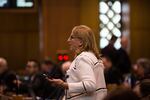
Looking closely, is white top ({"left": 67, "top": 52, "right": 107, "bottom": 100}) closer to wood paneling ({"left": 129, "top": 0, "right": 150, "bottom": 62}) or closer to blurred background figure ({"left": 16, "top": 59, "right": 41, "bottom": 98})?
blurred background figure ({"left": 16, "top": 59, "right": 41, "bottom": 98})

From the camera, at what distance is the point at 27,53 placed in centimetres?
1744

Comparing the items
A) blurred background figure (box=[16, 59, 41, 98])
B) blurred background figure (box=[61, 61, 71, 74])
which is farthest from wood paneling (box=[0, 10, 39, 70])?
blurred background figure (box=[61, 61, 71, 74])

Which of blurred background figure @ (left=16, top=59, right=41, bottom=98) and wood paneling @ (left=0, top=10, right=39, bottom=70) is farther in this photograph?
wood paneling @ (left=0, top=10, right=39, bottom=70)

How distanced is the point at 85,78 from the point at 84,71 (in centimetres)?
7

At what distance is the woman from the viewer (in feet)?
15.2

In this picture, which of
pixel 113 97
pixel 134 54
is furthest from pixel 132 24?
pixel 113 97

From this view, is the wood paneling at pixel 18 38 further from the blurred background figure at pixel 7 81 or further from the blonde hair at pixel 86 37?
the blonde hair at pixel 86 37

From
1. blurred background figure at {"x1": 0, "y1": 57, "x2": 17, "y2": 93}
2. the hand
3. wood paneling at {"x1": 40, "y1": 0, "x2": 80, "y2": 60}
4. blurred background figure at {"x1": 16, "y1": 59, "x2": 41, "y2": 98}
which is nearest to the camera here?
the hand

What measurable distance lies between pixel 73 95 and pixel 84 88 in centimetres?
18

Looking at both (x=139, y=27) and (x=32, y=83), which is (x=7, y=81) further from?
(x=139, y=27)

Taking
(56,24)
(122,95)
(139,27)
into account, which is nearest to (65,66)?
(56,24)

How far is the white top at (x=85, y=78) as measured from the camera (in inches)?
182

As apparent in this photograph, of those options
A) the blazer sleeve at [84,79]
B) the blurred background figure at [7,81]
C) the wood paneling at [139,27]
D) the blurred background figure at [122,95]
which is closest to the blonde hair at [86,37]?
the blazer sleeve at [84,79]

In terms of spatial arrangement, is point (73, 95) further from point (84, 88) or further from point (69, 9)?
point (69, 9)
